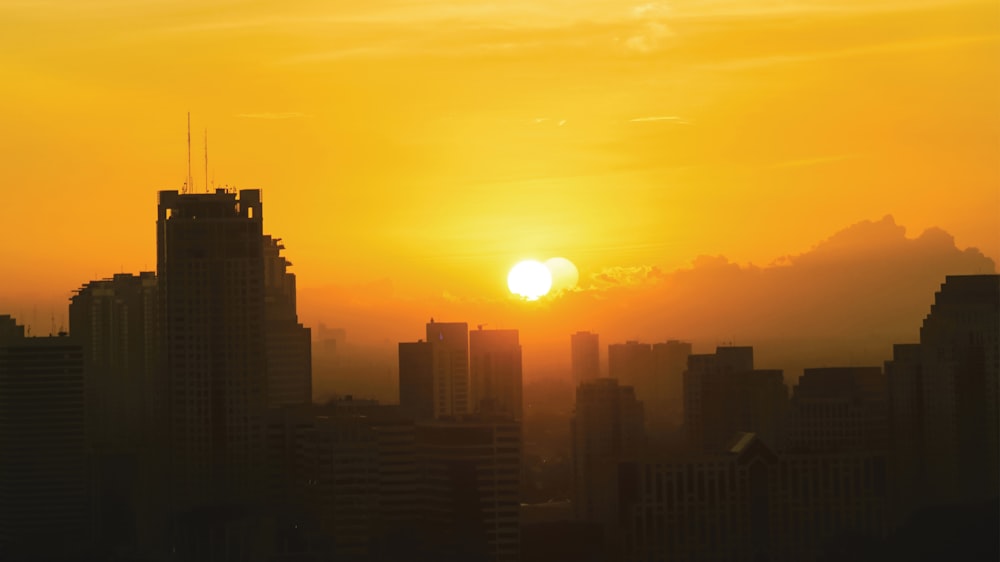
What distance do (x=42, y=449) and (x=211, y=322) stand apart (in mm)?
7545

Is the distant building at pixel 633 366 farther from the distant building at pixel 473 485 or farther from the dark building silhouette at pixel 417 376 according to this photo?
the distant building at pixel 473 485

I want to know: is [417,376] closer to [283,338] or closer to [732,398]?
[283,338]

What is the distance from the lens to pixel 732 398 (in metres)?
51.9

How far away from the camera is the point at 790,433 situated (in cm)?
4997

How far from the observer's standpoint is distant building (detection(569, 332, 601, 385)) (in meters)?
52.9

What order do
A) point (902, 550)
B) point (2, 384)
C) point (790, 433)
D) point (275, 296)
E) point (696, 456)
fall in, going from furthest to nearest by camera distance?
point (2, 384) < point (275, 296) < point (790, 433) < point (696, 456) < point (902, 550)

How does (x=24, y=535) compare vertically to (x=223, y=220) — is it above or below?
below

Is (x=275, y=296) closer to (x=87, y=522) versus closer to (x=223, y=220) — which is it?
(x=223, y=220)

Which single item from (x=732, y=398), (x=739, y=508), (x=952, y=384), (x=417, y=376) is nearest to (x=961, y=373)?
(x=952, y=384)

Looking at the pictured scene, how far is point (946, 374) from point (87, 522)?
2367 cm

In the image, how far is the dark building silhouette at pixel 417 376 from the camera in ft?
169

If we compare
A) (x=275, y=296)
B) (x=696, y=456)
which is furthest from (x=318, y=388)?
(x=696, y=456)

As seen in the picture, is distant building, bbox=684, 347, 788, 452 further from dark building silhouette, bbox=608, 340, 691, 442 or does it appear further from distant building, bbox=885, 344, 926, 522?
distant building, bbox=885, 344, 926, 522

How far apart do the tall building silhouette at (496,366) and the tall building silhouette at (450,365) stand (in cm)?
51
